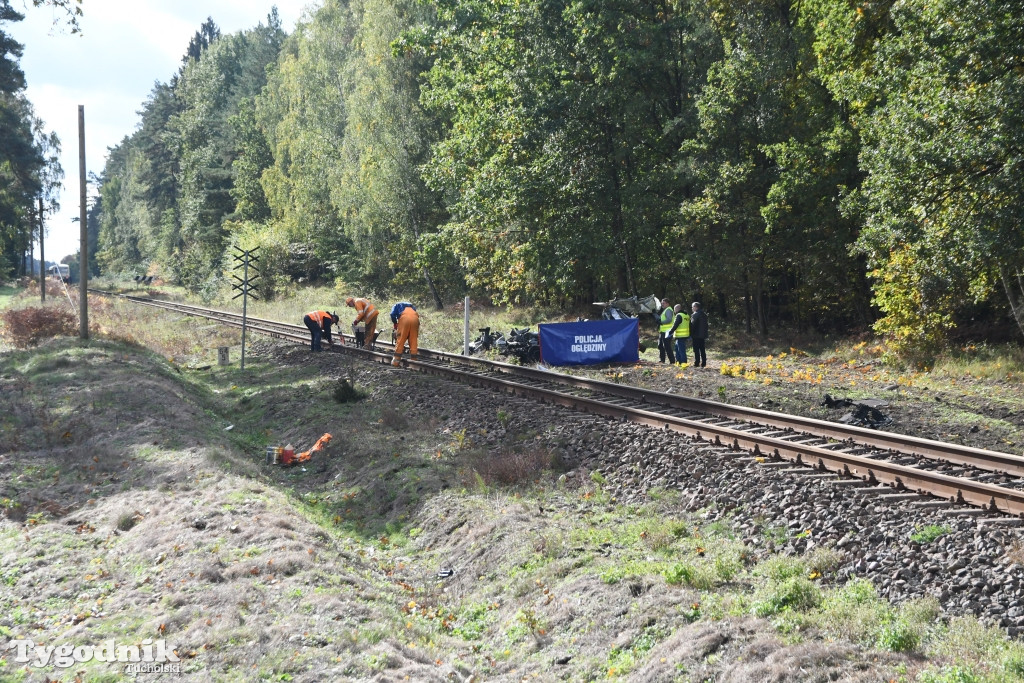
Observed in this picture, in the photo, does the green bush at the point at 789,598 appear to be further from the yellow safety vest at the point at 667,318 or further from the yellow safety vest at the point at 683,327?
the yellow safety vest at the point at 667,318

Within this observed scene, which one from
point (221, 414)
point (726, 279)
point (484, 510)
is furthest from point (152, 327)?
point (484, 510)

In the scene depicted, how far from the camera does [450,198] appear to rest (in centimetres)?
3859

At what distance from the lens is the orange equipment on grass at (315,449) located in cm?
1306

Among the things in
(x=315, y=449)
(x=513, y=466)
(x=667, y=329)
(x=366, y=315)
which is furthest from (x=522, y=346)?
(x=513, y=466)

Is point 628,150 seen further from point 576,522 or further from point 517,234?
point 576,522

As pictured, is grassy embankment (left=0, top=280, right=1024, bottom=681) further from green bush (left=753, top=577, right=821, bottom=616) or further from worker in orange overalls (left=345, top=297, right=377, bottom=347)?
worker in orange overalls (left=345, top=297, right=377, bottom=347)

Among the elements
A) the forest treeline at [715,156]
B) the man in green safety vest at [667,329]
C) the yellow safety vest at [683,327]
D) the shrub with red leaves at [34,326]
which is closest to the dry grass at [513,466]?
the yellow safety vest at [683,327]

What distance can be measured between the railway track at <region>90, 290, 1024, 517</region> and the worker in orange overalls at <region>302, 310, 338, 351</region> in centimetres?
802

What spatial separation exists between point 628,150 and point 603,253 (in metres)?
3.56

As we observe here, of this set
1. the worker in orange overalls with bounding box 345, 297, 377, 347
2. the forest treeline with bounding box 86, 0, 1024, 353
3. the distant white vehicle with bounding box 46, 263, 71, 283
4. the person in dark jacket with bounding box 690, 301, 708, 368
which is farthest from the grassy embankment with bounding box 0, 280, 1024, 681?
the distant white vehicle with bounding box 46, 263, 71, 283

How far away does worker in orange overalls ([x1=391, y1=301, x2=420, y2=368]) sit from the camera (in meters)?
20.1

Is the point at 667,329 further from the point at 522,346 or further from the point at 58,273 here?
the point at 58,273

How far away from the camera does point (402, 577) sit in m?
8.66

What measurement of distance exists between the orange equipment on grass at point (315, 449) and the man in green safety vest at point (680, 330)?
9853mm
